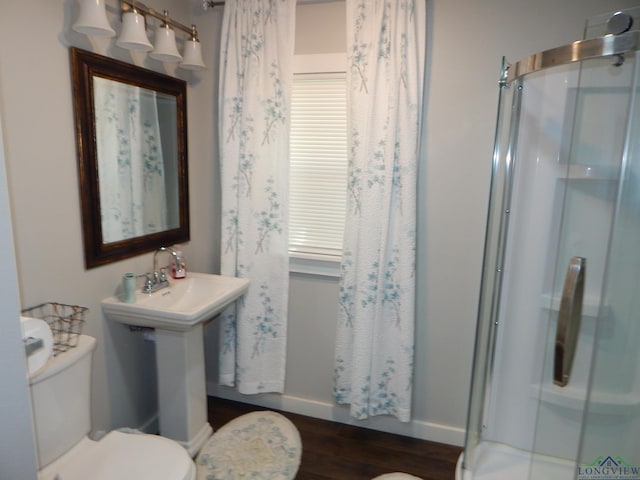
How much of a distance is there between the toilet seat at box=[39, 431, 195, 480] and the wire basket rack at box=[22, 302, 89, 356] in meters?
0.40

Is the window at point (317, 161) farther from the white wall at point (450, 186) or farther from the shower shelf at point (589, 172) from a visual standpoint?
the shower shelf at point (589, 172)

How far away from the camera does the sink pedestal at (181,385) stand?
2.14m

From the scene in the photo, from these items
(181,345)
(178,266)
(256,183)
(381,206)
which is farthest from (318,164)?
(181,345)

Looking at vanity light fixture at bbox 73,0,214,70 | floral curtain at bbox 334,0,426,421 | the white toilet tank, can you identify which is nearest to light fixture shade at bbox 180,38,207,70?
vanity light fixture at bbox 73,0,214,70

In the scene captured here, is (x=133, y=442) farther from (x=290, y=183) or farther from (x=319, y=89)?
(x=319, y=89)

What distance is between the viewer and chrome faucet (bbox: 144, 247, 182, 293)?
2166 mm

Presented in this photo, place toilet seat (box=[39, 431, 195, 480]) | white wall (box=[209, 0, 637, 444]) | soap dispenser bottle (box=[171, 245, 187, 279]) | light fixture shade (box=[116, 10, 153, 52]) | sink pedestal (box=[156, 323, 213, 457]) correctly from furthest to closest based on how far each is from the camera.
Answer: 1. soap dispenser bottle (box=[171, 245, 187, 279])
2. sink pedestal (box=[156, 323, 213, 457])
3. white wall (box=[209, 0, 637, 444])
4. light fixture shade (box=[116, 10, 153, 52])
5. toilet seat (box=[39, 431, 195, 480])

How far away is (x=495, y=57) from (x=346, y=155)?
897 millimetres

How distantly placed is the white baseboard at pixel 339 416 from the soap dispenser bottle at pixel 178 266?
866mm

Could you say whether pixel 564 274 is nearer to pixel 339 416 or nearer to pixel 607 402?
pixel 607 402

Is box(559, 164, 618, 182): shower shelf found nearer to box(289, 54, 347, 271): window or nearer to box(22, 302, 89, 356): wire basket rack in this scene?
box(289, 54, 347, 271): window

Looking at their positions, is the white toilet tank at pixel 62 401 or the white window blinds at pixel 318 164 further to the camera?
the white window blinds at pixel 318 164

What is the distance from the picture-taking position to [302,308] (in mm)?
2547

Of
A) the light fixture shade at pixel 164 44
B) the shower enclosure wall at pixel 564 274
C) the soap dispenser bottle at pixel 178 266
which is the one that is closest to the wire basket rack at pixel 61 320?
the soap dispenser bottle at pixel 178 266
